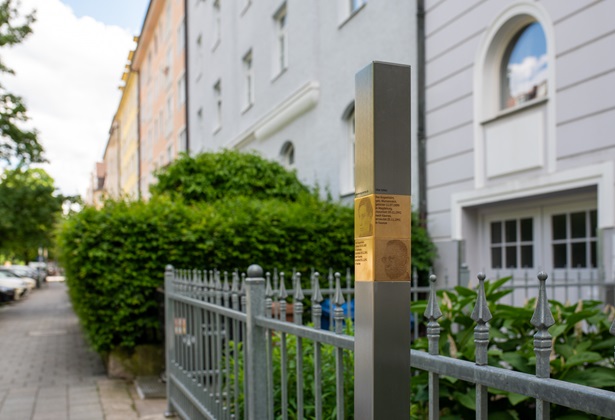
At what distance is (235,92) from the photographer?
19.0m

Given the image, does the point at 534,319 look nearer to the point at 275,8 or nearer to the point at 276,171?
the point at 276,171

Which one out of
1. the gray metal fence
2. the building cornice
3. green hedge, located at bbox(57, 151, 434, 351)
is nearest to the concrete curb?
the gray metal fence

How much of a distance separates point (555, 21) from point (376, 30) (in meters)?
4.03

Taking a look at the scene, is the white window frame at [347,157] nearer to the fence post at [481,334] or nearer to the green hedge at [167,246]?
the green hedge at [167,246]

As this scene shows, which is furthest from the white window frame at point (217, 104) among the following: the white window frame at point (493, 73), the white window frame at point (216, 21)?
the white window frame at point (493, 73)

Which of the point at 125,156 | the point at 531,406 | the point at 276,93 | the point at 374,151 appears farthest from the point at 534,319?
the point at 125,156

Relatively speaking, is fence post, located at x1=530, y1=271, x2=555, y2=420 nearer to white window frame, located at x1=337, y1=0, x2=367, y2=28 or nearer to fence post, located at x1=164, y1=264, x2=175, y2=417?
fence post, located at x1=164, y1=264, x2=175, y2=417

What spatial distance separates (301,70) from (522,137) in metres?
7.19

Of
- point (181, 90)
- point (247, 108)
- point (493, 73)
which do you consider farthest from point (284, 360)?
point (181, 90)

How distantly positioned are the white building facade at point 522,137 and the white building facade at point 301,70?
0.96m

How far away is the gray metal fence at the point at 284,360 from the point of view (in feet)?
4.91

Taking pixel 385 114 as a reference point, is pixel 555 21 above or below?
above

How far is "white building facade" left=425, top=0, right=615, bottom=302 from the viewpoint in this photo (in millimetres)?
6496

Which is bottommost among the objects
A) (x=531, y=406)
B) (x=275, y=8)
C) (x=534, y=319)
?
(x=531, y=406)
